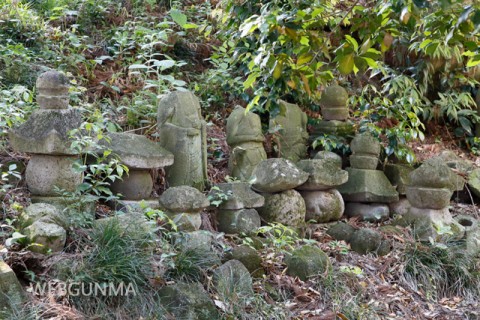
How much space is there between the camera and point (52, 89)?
451 cm

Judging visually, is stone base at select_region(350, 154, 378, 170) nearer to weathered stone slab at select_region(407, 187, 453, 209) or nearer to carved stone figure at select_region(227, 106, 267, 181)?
weathered stone slab at select_region(407, 187, 453, 209)

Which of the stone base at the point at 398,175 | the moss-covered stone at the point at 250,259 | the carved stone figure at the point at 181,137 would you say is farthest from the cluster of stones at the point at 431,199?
the carved stone figure at the point at 181,137

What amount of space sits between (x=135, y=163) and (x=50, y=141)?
0.69 m

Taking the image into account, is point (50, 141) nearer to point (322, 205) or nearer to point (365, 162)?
point (322, 205)

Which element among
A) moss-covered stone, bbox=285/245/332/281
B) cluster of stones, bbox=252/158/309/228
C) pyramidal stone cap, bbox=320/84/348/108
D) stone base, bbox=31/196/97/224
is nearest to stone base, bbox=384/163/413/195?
pyramidal stone cap, bbox=320/84/348/108

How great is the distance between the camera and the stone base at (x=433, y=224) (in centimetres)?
545

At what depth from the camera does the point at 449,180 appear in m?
5.61

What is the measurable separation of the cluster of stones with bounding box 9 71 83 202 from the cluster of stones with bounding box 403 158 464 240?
2.94 metres

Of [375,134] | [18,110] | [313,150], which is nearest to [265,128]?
[313,150]

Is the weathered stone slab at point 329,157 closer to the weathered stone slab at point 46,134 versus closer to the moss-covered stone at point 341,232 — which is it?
the moss-covered stone at point 341,232

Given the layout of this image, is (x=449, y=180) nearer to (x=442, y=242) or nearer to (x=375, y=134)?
(x=442, y=242)

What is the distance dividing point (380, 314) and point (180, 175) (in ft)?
6.54

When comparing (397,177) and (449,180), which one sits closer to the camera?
(449,180)

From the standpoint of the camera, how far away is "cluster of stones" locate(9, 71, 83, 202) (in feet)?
14.6
